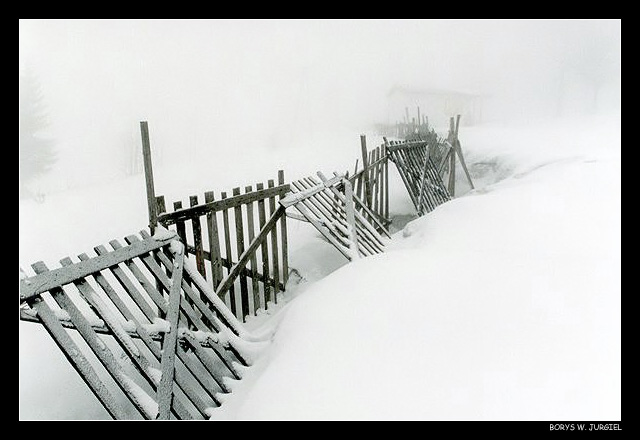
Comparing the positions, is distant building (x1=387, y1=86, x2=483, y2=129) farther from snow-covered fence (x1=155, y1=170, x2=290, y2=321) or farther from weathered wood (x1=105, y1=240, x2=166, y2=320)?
weathered wood (x1=105, y1=240, x2=166, y2=320)

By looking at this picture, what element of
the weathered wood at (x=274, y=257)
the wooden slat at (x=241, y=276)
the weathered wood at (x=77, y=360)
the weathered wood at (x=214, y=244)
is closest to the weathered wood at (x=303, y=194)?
the weathered wood at (x=274, y=257)

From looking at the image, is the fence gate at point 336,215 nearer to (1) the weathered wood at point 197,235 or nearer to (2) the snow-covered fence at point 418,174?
(1) the weathered wood at point 197,235

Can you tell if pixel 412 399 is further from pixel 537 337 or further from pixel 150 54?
pixel 150 54

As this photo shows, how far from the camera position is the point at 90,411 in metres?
3.69

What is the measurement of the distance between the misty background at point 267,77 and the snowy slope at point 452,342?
39585mm

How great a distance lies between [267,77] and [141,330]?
8522 cm

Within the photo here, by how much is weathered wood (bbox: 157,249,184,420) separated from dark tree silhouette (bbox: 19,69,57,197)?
105ft

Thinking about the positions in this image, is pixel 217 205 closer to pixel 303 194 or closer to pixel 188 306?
pixel 303 194

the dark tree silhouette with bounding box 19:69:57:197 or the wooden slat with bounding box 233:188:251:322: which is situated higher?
the dark tree silhouette with bounding box 19:69:57:197

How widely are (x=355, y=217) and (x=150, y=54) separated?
Result: 106 m

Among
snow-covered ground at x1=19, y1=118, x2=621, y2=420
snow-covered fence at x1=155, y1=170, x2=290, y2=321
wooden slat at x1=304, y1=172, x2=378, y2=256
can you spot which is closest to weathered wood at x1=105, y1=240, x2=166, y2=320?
snow-covered ground at x1=19, y1=118, x2=621, y2=420

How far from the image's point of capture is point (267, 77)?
82.0 meters

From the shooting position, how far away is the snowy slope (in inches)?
76.4

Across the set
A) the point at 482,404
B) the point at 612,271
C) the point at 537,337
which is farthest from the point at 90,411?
the point at 612,271
